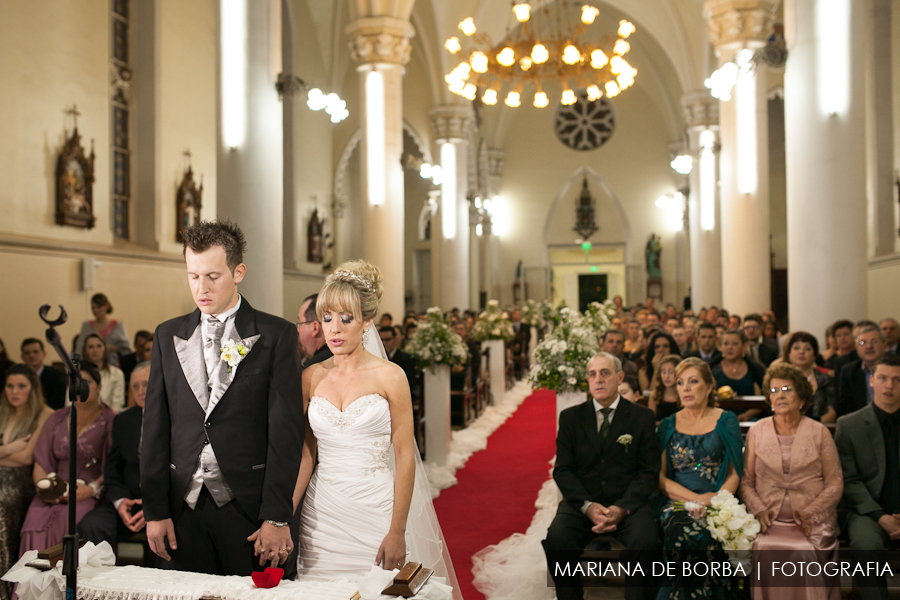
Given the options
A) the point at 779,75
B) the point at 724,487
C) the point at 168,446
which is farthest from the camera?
the point at 779,75

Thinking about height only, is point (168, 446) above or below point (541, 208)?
below

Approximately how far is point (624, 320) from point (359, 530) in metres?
10.4

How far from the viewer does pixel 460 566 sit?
17.5 feet

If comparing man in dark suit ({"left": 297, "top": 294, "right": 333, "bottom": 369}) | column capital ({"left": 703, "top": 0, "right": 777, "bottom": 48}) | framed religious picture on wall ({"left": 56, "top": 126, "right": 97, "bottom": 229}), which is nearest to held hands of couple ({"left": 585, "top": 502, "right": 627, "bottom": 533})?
man in dark suit ({"left": 297, "top": 294, "right": 333, "bottom": 369})

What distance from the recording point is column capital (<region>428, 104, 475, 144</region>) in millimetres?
18297

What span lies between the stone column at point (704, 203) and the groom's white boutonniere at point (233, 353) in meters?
14.7

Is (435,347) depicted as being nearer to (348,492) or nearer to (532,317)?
(348,492)

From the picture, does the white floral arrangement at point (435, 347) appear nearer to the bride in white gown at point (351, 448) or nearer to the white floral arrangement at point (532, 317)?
the bride in white gown at point (351, 448)

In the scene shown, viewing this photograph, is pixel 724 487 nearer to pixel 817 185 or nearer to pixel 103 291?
pixel 817 185

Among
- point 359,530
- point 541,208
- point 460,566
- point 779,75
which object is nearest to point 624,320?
point 460,566

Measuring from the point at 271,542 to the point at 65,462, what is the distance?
2686 mm

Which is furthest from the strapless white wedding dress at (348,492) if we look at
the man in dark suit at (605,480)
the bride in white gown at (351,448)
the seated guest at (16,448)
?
the seated guest at (16,448)

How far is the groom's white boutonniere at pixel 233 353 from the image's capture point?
281 centimetres

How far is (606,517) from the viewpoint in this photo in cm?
454
